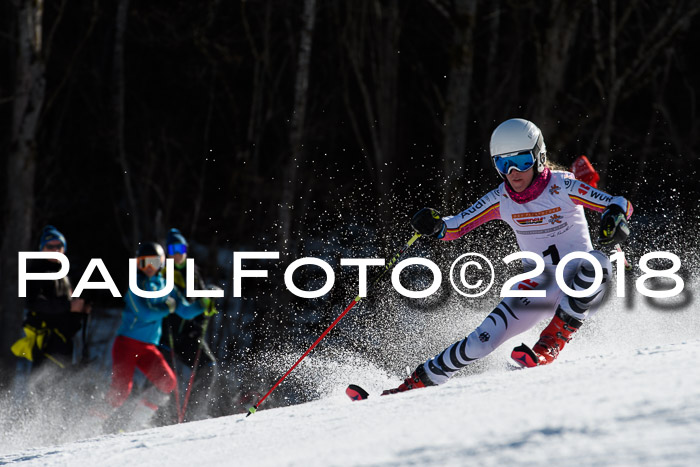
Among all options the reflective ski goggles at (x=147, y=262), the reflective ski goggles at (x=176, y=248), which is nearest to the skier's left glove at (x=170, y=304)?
the reflective ski goggles at (x=147, y=262)

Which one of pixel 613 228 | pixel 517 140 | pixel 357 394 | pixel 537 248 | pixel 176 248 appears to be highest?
pixel 517 140

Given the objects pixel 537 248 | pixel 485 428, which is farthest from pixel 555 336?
pixel 485 428

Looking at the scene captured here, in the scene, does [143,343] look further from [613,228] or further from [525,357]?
[613,228]

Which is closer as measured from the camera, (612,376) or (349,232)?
(612,376)

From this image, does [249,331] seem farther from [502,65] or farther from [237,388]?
[502,65]

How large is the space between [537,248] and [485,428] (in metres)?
2.21

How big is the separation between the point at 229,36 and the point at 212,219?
11.3ft

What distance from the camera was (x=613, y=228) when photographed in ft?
14.2

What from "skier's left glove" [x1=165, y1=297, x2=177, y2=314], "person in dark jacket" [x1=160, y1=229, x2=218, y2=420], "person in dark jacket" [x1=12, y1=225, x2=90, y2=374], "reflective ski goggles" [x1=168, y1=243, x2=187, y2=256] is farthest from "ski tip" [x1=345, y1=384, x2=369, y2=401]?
"person in dark jacket" [x1=12, y1=225, x2=90, y2=374]

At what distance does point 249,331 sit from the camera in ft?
40.5

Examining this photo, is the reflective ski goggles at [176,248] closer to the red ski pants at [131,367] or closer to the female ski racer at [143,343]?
the female ski racer at [143,343]

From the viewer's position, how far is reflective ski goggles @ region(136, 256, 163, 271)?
636 centimetres

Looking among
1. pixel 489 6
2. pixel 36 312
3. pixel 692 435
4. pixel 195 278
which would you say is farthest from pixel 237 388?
pixel 489 6

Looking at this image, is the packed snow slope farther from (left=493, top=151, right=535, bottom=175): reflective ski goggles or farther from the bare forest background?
the bare forest background
